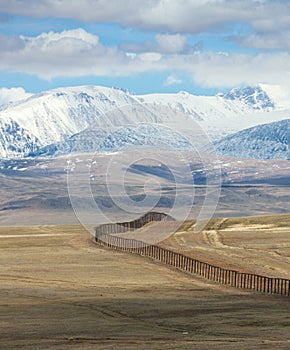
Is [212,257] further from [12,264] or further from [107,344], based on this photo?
[107,344]

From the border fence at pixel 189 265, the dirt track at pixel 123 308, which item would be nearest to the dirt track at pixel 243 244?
the border fence at pixel 189 265

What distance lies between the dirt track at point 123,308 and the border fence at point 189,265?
2074mm

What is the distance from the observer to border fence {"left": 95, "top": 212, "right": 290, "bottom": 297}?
2776 inches

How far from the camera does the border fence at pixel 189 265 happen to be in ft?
231

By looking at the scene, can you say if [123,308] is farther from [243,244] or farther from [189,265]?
[243,244]

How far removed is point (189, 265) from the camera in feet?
290

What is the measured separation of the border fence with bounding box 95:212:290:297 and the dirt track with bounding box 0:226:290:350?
2074 mm

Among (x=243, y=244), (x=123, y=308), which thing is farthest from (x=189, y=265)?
(x=123, y=308)

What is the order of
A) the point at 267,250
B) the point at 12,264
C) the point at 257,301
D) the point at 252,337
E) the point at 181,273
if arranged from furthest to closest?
the point at 267,250 → the point at 12,264 → the point at 181,273 → the point at 257,301 → the point at 252,337

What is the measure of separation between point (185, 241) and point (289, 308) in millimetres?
64906

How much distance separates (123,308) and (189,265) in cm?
3471

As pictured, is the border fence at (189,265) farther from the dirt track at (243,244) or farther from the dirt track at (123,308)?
the dirt track at (243,244)

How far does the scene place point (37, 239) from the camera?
129000 millimetres

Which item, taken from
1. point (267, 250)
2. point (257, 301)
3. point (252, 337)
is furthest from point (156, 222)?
point (252, 337)
